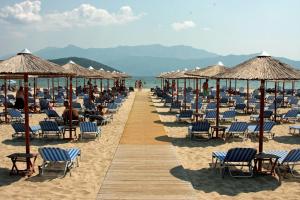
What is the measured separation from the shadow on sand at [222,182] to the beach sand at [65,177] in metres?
1.83

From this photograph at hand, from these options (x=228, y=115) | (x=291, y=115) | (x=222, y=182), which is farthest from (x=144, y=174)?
(x=291, y=115)

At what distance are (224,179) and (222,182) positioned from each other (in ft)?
0.78

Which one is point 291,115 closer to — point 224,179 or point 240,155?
point 240,155

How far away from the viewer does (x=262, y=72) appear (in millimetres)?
9047

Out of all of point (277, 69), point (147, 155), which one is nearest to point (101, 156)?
point (147, 155)

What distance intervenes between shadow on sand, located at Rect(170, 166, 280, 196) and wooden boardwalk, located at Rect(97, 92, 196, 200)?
15cm

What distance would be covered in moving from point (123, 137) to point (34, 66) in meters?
4.74

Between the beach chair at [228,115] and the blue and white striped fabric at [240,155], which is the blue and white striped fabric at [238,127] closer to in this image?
the beach chair at [228,115]

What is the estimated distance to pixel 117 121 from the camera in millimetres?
16719

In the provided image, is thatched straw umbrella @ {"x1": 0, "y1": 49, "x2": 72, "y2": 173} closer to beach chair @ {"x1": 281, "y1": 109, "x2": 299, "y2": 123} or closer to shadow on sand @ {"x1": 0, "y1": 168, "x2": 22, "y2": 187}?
shadow on sand @ {"x1": 0, "y1": 168, "x2": 22, "y2": 187}

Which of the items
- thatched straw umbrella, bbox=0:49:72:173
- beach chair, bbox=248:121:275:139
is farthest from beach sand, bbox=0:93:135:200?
beach chair, bbox=248:121:275:139

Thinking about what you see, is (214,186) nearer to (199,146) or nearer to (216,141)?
(199,146)

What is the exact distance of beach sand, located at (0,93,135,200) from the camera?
716cm

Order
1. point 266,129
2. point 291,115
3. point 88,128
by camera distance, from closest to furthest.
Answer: point 88,128
point 266,129
point 291,115
